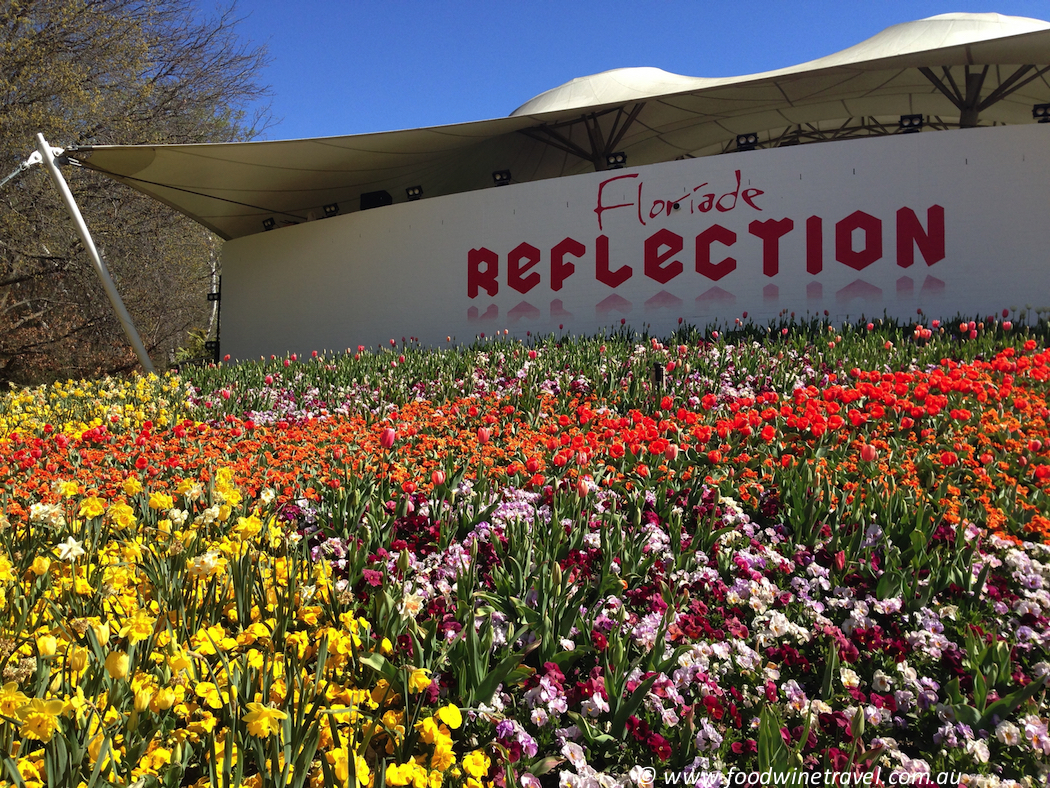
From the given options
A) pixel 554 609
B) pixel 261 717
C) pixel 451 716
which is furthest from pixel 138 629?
pixel 554 609

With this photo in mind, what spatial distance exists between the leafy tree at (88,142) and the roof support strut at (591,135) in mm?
7285

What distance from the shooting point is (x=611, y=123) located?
15.8 meters

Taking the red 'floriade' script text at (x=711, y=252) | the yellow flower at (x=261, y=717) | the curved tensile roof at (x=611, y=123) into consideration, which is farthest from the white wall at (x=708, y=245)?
→ the yellow flower at (x=261, y=717)

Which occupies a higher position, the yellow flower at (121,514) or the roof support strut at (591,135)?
the roof support strut at (591,135)

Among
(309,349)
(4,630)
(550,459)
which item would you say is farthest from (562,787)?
(309,349)

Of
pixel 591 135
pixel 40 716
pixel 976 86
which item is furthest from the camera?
pixel 591 135

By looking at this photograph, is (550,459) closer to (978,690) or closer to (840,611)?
(840,611)

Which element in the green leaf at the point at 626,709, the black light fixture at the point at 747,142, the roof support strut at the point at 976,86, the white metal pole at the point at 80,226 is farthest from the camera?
the roof support strut at the point at 976,86

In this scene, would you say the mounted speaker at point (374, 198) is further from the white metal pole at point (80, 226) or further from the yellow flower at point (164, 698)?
the yellow flower at point (164, 698)

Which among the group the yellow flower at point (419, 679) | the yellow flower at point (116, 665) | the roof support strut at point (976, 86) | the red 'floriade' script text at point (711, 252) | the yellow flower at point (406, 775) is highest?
the roof support strut at point (976, 86)

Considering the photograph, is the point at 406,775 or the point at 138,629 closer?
the point at 406,775

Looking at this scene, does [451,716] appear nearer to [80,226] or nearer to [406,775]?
[406,775]

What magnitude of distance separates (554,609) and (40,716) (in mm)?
1420

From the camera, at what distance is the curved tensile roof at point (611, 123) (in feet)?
35.4
